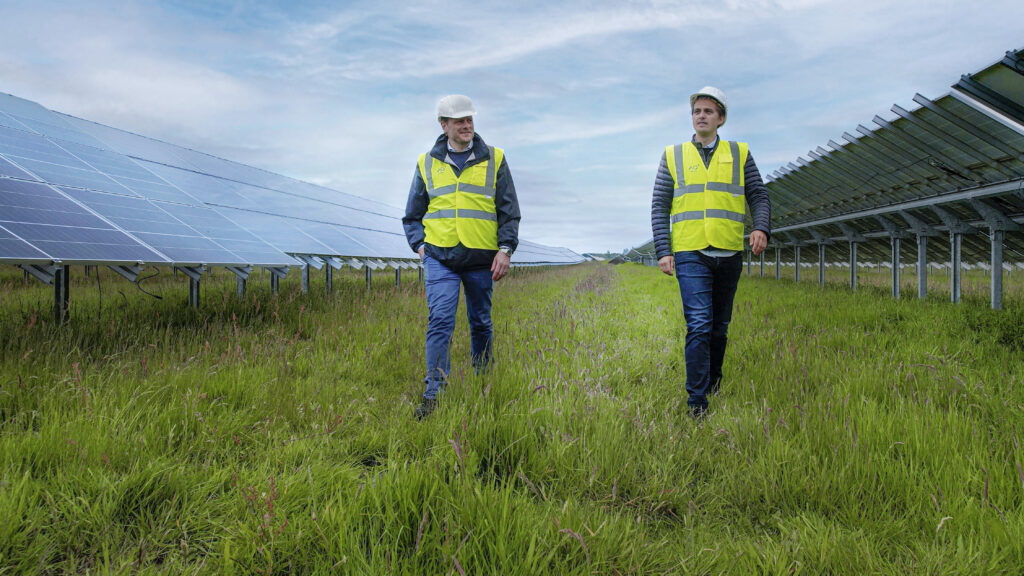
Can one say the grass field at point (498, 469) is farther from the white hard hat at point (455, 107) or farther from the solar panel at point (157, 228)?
the white hard hat at point (455, 107)

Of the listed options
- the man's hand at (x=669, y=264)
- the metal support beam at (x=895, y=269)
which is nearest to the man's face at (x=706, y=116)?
the man's hand at (x=669, y=264)

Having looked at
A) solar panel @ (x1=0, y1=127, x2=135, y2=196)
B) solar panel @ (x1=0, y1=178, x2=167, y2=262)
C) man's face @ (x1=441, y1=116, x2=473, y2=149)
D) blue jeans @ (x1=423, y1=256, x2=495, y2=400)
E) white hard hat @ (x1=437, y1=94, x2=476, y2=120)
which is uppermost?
solar panel @ (x1=0, y1=127, x2=135, y2=196)

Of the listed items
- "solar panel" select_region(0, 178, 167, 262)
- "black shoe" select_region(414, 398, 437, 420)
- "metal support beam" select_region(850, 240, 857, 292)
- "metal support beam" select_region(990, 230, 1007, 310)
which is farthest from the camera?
"metal support beam" select_region(850, 240, 857, 292)

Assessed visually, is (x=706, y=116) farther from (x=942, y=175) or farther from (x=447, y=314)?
(x=942, y=175)

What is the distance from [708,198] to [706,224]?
18 centimetres

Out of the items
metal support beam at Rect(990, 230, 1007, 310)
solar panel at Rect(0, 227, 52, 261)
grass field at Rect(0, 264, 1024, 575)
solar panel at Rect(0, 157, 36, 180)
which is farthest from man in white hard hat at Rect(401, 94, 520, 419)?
metal support beam at Rect(990, 230, 1007, 310)

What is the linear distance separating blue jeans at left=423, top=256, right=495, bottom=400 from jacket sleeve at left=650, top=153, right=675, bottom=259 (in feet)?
3.92

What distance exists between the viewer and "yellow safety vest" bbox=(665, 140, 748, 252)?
135 inches

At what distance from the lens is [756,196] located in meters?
3.65

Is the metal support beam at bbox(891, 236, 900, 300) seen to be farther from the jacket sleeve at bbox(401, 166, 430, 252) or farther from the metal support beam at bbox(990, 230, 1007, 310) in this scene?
the jacket sleeve at bbox(401, 166, 430, 252)

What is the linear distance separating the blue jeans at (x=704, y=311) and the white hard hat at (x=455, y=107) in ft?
5.61

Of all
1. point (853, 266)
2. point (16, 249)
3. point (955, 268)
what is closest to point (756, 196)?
point (16, 249)

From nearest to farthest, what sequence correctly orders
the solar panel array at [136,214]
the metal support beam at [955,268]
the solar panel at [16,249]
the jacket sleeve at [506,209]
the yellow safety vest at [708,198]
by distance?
the yellow safety vest at [708,198] < the solar panel at [16,249] < the jacket sleeve at [506,209] < the solar panel array at [136,214] < the metal support beam at [955,268]

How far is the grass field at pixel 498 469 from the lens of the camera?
1.64 meters
